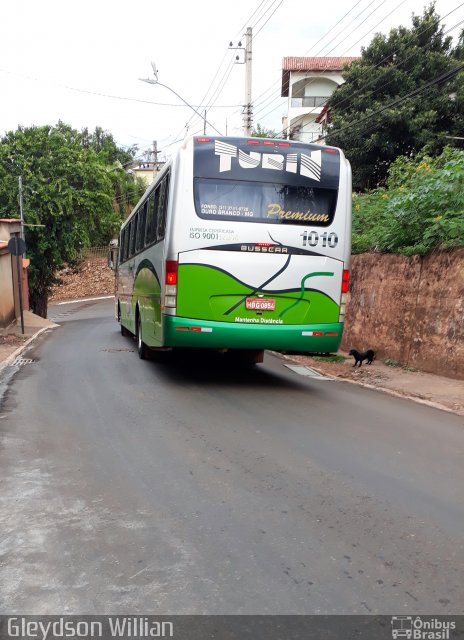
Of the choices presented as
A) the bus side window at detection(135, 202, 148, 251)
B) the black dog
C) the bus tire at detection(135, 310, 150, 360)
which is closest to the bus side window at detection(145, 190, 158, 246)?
the bus side window at detection(135, 202, 148, 251)

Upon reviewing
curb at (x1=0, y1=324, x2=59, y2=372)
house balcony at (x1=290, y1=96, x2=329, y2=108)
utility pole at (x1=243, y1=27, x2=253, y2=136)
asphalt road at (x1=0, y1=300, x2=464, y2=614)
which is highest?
house balcony at (x1=290, y1=96, x2=329, y2=108)

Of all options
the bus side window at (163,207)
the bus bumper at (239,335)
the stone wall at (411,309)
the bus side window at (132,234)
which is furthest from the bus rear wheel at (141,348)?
the stone wall at (411,309)

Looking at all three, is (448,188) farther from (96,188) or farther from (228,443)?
(96,188)

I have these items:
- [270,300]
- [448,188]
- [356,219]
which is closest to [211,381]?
[270,300]

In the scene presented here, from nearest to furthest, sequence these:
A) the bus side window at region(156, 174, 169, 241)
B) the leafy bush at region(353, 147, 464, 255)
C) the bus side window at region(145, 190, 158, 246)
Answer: the bus side window at region(156, 174, 169, 241), the bus side window at region(145, 190, 158, 246), the leafy bush at region(353, 147, 464, 255)

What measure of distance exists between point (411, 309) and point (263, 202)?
4.56 m

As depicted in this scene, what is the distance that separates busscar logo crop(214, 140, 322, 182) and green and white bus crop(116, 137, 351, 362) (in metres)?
0.01

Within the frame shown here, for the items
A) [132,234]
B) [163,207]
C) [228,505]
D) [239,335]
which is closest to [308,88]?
[132,234]

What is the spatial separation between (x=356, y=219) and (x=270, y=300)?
7.71 metres

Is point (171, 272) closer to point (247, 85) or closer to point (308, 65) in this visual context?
point (247, 85)

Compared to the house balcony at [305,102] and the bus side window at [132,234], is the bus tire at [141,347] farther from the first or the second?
the house balcony at [305,102]

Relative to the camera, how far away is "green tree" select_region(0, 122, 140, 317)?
1257 inches

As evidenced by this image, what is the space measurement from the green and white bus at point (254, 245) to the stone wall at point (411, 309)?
8.66 ft

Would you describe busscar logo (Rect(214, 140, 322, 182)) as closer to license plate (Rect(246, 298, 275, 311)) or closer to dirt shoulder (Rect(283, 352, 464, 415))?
license plate (Rect(246, 298, 275, 311))
